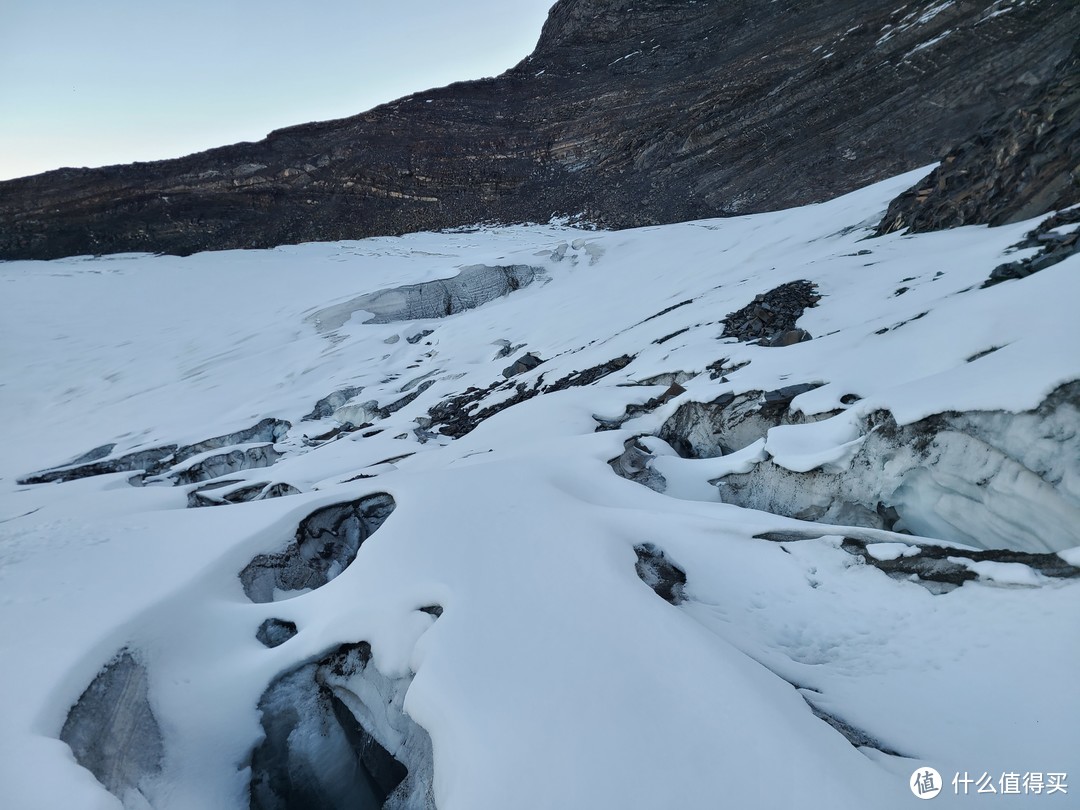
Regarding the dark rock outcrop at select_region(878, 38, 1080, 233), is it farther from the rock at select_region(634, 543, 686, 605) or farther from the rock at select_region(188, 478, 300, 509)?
the rock at select_region(188, 478, 300, 509)

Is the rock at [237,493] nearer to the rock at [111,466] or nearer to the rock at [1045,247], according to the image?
the rock at [111,466]

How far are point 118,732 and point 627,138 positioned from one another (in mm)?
33705

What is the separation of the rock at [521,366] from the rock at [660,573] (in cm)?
678

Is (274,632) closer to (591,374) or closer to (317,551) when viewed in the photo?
(317,551)

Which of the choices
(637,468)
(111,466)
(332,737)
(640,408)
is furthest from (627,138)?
(332,737)

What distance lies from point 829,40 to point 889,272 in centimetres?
2771

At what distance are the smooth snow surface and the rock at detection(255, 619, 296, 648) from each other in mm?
58

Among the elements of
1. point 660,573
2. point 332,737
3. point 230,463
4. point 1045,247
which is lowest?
point 230,463

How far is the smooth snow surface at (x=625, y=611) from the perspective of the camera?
1.94m

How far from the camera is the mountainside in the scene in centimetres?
2086

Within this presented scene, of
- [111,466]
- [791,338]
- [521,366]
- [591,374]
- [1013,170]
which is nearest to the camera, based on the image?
[791,338]

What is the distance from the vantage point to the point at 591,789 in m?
1.83

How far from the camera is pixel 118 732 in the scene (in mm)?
2463

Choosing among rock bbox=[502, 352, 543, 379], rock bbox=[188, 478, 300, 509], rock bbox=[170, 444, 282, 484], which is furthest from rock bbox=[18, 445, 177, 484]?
rock bbox=[502, 352, 543, 379]
